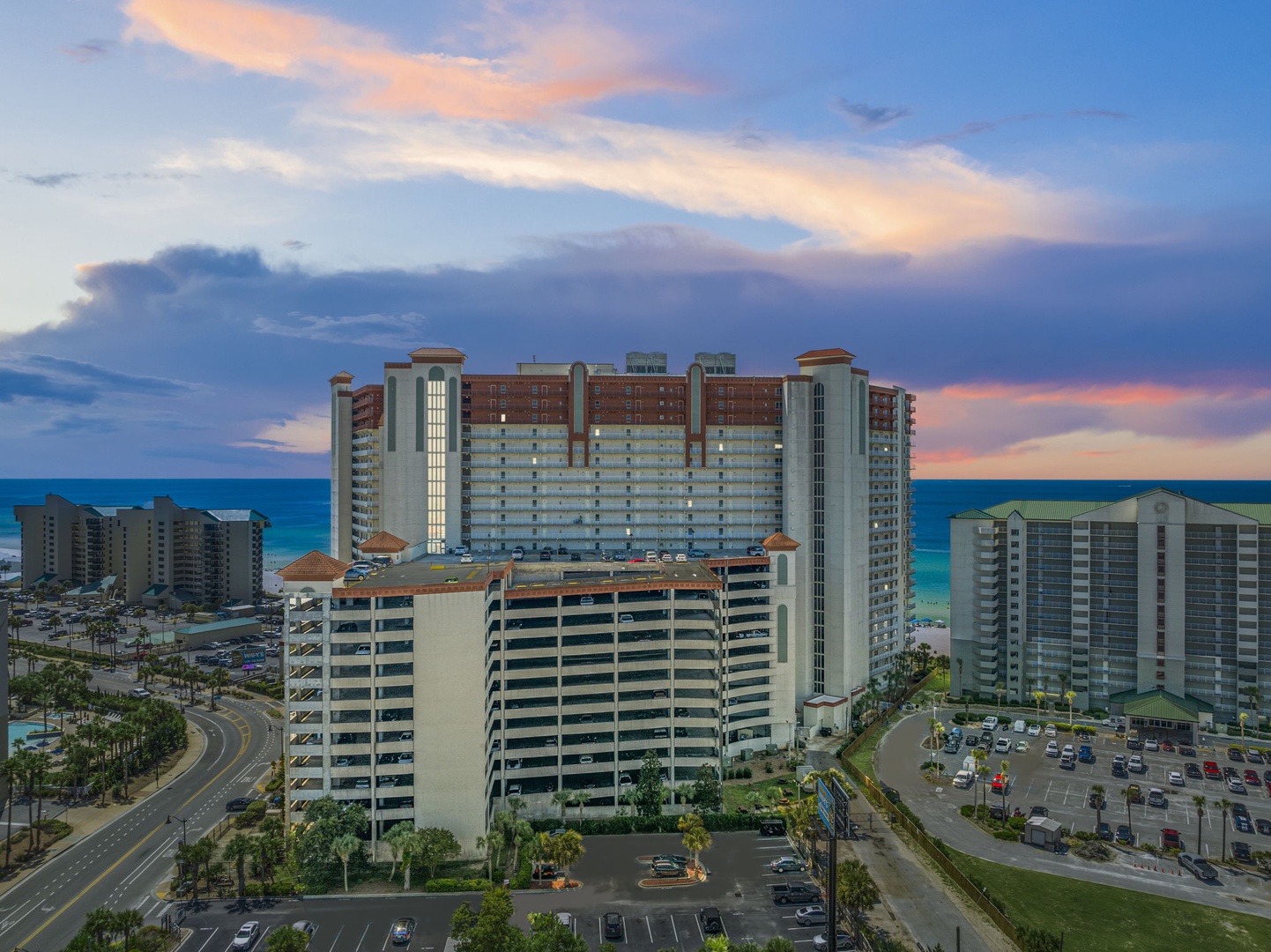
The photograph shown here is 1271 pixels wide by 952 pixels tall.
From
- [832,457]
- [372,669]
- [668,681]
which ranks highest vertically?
[832,457]

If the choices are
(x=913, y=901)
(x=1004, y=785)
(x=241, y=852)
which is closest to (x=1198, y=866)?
(x=1004, y=785)

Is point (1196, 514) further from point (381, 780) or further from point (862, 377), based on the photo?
point (381, 780)

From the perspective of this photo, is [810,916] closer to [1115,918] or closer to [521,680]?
[1115,918]

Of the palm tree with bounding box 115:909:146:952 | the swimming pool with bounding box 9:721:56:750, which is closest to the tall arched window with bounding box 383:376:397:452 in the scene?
the swimming pool with bounding box 9:721:56:750

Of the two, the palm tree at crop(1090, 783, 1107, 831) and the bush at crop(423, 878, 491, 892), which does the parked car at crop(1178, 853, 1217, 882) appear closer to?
the palm tree at crop(1090, 783, 1107, 831)

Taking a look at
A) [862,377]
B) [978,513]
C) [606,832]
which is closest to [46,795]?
[606,832]

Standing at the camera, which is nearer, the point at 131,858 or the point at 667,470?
the point at 131,858
